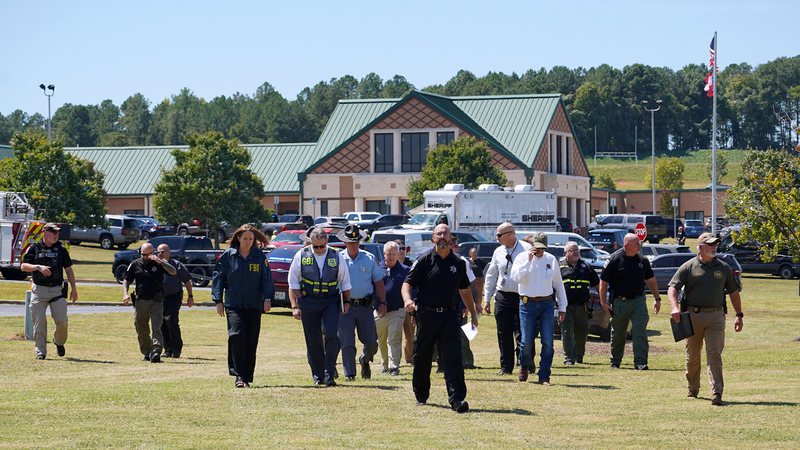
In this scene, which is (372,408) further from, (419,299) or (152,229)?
(152,229)

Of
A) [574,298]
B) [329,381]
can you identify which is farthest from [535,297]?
[574,298]

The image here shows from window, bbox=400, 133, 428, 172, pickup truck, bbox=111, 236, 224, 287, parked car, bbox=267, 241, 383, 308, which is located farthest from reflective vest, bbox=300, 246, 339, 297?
window, bbox=400, 133, 428, 172

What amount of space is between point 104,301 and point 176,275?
15152 millimetres

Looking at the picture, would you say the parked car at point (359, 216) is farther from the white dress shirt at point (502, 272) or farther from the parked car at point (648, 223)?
the white dress shirt at point (502, 272)

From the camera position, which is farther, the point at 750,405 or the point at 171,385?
the point at 171,385

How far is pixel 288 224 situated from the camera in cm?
6556

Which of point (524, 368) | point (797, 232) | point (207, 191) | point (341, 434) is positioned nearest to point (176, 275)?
point (524, 368)

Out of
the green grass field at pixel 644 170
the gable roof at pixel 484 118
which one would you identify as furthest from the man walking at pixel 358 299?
the green grass field at pixel 644 170

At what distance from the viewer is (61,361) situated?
19.3 metres

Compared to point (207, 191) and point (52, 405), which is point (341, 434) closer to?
point (52, 405)

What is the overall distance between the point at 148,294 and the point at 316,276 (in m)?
5.54

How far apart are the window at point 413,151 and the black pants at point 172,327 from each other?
6279 centimetres

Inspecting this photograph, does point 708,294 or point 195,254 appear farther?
point 195,254

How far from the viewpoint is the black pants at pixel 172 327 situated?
68.2ft
